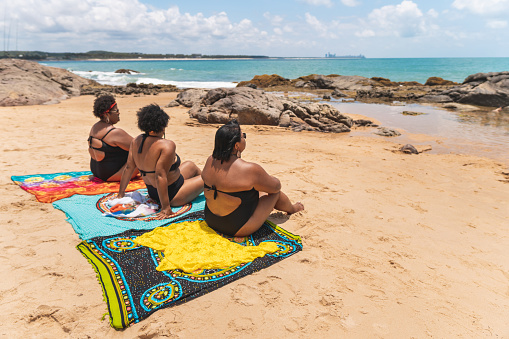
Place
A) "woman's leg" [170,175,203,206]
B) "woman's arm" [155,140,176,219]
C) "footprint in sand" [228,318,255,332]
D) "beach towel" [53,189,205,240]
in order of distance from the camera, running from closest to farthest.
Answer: "footprint in sand" [228,318,255,332] → "beach towel" [53,189,205,240] → "woman's arm" [155,140,176,219] → "woman's leg" [170,175,203,206]

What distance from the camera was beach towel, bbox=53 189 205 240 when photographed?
3.67 m

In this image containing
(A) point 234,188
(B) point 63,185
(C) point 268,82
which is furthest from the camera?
(C) point 268,82

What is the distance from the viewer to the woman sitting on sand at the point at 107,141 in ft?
16.1

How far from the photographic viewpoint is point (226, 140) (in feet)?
10.4

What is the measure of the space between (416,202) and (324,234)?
2048 millimetres

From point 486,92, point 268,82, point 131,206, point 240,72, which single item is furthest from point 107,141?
point 240,72

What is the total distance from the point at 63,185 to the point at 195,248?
9.90ft

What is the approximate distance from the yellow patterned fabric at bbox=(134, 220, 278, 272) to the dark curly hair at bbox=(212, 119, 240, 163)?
2.93ft

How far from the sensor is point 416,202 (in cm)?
505

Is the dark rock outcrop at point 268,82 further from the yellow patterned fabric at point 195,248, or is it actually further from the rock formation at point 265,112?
the yellow patterned fabric at point 195,248

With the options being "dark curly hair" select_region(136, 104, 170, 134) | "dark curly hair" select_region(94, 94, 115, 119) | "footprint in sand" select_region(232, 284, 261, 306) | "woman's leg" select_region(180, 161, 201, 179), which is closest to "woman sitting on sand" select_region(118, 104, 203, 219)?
"dark curly hair" select_region(136, 104, 170, 134)

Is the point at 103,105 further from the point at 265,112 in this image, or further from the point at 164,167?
the point at 265,112

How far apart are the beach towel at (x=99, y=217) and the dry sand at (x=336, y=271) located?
13 centimetres

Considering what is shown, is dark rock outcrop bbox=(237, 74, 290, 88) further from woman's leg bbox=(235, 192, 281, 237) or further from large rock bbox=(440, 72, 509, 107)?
woman's leg bbox=(235, 192, 281, 237)
